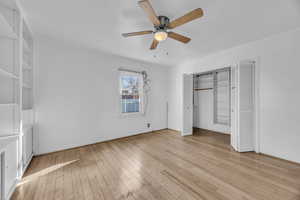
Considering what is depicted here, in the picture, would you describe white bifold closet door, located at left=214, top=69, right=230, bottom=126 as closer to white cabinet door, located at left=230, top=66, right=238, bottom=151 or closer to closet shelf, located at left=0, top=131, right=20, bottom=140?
white cabinet door, located at left=230, top=66, right=238, bottom=151

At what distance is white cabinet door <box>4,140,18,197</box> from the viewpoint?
1497 millimetres

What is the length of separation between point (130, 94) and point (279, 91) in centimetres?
377

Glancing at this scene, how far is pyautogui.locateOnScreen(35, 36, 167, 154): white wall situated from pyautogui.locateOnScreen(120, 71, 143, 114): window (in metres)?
0.26

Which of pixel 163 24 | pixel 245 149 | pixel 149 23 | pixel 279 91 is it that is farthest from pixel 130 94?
pixel 279 91

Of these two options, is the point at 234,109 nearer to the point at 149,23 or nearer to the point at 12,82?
the point at 149,23

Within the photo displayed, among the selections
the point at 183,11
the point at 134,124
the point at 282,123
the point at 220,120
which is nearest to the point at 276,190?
the point at 282,123

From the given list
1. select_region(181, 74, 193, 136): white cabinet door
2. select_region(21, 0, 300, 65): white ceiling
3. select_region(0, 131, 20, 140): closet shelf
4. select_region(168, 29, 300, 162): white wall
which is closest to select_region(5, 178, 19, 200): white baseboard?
select_region(0, 131, 20, 140): closet shelf

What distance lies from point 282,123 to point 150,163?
9.16 feet

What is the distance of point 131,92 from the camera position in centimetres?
433

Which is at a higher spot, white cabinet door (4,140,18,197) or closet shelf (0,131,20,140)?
closet shelf (0,131,20,140)

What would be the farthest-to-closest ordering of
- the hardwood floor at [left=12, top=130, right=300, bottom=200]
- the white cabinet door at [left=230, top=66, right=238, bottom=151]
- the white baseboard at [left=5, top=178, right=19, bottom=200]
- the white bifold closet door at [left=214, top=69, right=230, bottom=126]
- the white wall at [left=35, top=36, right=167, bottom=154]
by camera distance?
the white bifold closet door at [left=214, top=69, right=230, bottom=126], the white cabinet door at [left=230, top=66, right=238, bottom=151], the white wall at [left=35, top=36, right=167, bottom=154], the hardwood floor at [left=12, top=130, right=300, bottom=200], the white baseboard at [left=5, top=178, right=19, bottom=200]

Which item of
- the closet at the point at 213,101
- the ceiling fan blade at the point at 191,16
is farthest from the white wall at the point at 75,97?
the closet at the point at 213,101

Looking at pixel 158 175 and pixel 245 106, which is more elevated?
pixel 245 106

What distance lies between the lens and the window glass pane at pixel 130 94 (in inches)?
164
